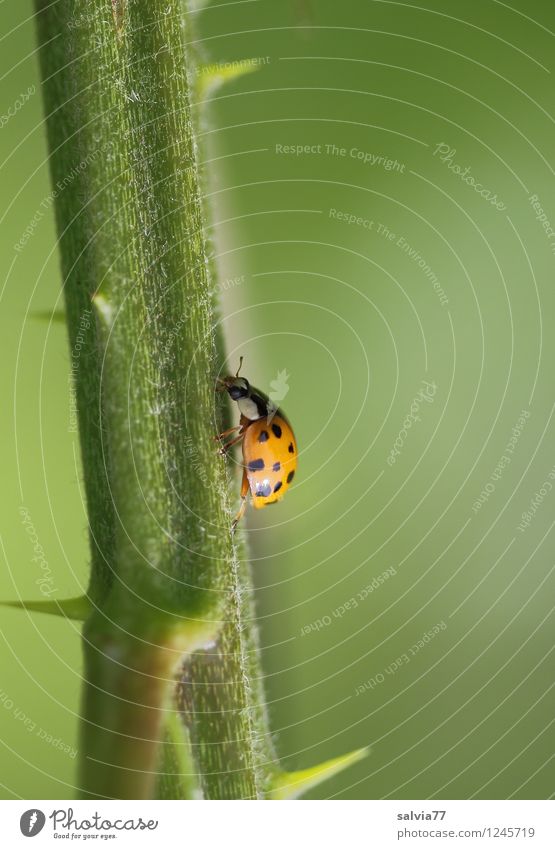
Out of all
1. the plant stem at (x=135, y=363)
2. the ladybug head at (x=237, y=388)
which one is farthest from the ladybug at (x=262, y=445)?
the plant stem at (x=135, y=363)

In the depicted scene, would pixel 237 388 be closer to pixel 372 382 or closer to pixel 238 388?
pixel 238 388

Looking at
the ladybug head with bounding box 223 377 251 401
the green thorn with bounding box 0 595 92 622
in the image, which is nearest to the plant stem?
the green thorn with bounding box 0 595 92 622

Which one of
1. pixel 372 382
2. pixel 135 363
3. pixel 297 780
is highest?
pixel 372 382

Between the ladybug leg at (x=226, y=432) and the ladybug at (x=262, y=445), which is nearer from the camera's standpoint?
the ladybug leg at (x=226, y=432)

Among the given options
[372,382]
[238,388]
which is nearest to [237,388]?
[238,388]

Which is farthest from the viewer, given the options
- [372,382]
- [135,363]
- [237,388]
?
[372,382]

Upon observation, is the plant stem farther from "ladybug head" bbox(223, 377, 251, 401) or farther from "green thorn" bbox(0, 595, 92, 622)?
"ladybug head" bbox(223, 377, 251, 401)

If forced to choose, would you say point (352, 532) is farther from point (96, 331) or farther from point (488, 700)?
point (96, 331)

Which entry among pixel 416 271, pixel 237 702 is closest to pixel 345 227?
pixel 416 271

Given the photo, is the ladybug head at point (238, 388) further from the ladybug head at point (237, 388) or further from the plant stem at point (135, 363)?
the plant stem at point (135, 363)
